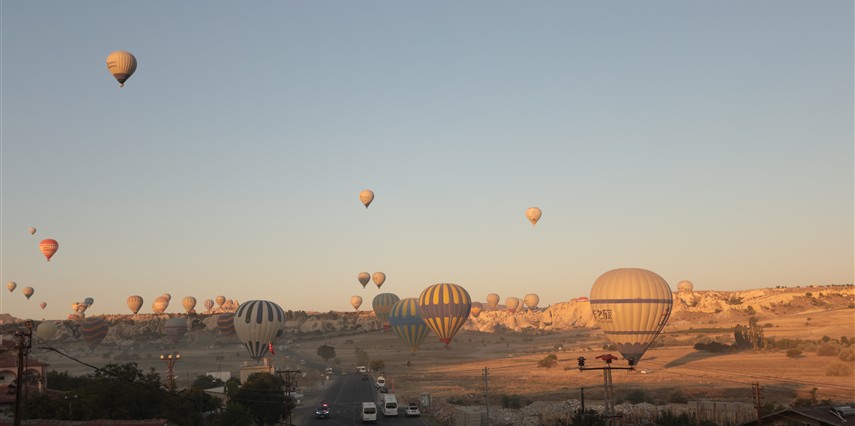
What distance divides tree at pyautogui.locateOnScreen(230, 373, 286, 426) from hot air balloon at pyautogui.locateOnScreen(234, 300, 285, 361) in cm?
2871

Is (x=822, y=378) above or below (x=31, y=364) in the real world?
below

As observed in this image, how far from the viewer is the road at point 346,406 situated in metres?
70.4

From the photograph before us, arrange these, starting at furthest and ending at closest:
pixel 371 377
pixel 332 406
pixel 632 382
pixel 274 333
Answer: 1. pixel 371 377
2. pixel 274 333
3. pixel 632 382
4. pixel 332 406

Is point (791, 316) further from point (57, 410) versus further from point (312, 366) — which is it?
point (57, 410)

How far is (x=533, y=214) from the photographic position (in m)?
126

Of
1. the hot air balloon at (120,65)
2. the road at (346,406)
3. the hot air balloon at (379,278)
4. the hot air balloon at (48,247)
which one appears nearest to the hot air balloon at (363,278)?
the hot air balloon at (379,278)

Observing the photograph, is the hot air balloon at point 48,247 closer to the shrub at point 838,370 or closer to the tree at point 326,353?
the tree at point 326,353

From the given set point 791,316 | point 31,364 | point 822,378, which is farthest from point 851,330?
point 31,364

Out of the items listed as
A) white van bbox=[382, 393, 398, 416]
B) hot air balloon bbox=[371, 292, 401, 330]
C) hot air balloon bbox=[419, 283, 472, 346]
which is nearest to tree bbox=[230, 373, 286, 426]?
white van bbox=[382, 393, 398, 416]

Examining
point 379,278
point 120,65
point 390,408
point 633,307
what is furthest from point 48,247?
point 633,307

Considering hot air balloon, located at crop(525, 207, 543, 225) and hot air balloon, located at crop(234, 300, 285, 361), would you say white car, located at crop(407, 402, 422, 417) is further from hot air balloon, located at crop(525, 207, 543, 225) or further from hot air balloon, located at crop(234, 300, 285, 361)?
hot air balloon, located at crop(525, 207, 543, 225)

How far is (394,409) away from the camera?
241 feet

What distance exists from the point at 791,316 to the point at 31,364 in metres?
167

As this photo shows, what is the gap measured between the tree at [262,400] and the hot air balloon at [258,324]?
28.7 meters
